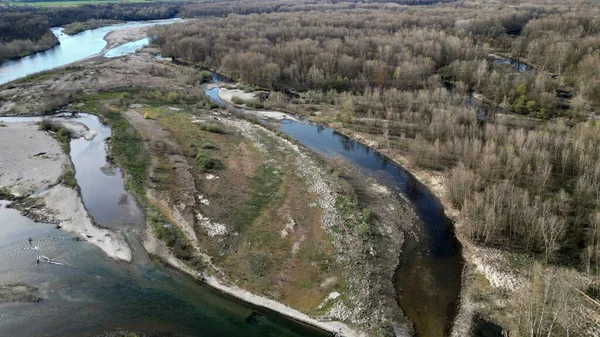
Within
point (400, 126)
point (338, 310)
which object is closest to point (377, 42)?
point (400, 126)

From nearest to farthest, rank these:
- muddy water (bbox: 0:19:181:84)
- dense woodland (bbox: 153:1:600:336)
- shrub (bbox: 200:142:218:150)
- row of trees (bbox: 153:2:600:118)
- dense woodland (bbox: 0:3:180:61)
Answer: dense woodland (bbox: 153:1:600:336), shrub (bbox: 200:142:218:150), row of trees (bbox: 153:2:600:118), muddy water (bbox: 0:19:181:84), dense woodland (bbox: 0:3:180:61)

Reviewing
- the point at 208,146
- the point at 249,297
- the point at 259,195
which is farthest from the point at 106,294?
the point at 208,146

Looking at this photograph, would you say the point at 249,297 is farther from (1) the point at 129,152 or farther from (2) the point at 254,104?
(2) the point at 254,104

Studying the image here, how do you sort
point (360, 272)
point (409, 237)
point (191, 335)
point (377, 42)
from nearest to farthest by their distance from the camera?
point (191, 335), point (360, 272), point (409, 237), point (377, 42)

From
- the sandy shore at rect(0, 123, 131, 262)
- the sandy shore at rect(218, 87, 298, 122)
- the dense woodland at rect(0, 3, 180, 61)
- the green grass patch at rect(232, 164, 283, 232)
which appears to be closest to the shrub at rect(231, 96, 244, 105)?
the sandy shore at rect(218, 87, 298, 122)

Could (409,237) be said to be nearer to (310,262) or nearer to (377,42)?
(310,262)

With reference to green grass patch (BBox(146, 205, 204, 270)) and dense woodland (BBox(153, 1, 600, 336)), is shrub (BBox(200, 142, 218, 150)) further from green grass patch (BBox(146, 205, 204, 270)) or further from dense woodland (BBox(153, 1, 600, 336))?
dense woodland (BBox(153, 1, 600, 336))
